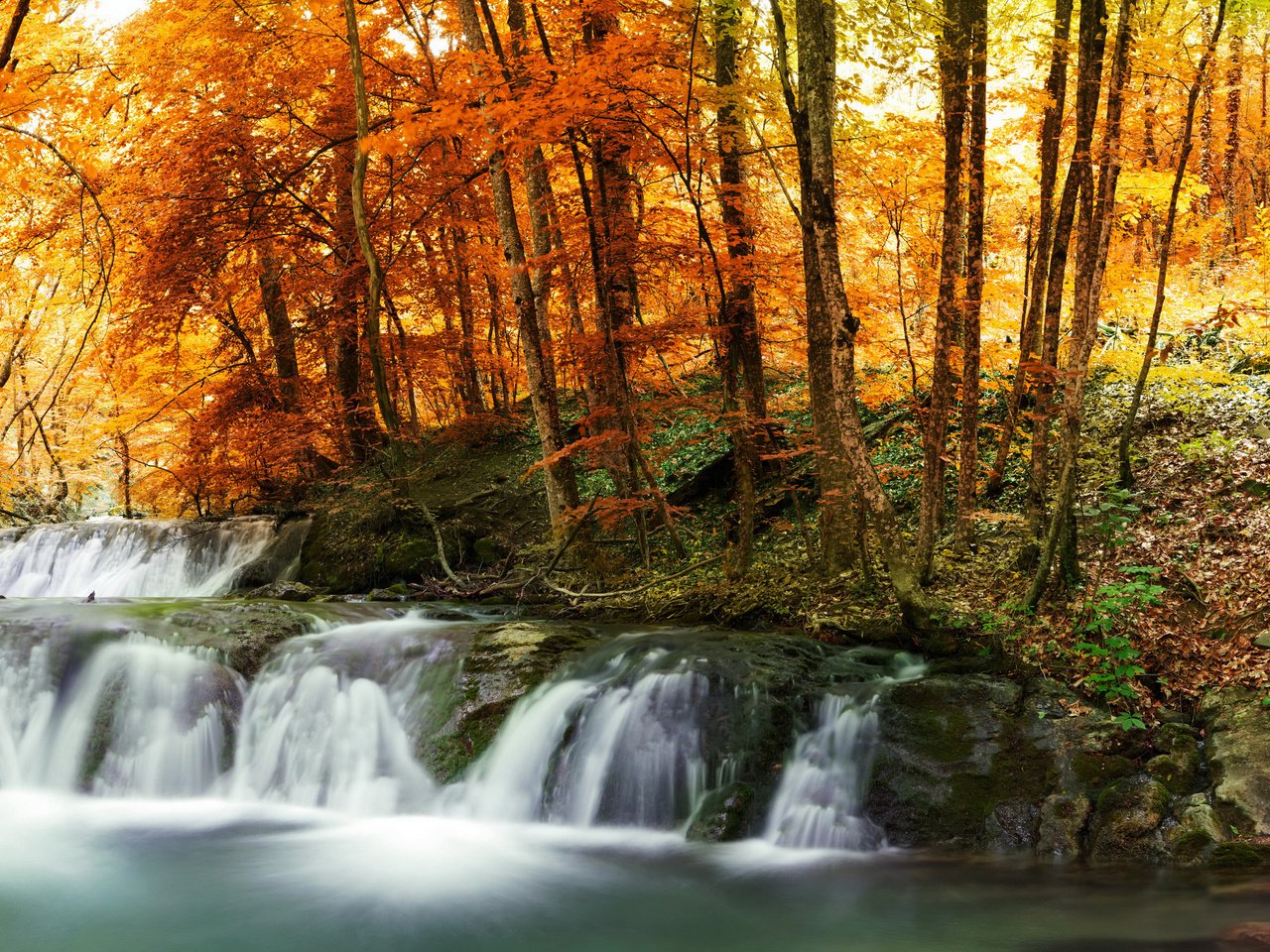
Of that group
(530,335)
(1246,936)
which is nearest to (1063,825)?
(1246,936)

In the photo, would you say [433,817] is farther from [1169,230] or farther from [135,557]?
[135,557]

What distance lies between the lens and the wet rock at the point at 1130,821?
4816 mm

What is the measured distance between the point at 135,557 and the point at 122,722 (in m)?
7.80

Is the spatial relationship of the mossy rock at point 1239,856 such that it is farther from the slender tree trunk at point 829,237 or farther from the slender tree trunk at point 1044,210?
the slender tree trunk at point 1044,210

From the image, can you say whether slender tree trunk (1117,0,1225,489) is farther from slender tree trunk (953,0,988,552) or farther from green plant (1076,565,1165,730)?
green plant (1076,565,1165,730)

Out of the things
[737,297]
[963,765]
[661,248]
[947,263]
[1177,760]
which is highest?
[661,248]

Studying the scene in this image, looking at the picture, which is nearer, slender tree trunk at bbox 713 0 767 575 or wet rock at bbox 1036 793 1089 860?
wet rock at bbox 1036 793 1089 860

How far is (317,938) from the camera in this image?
487cm

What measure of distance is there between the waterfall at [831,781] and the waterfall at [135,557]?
30.3ft

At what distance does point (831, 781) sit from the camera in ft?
19.1

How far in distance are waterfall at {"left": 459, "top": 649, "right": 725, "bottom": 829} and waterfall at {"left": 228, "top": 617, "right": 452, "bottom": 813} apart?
0.69 m

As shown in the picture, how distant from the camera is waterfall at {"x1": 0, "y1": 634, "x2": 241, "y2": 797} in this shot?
7168mm

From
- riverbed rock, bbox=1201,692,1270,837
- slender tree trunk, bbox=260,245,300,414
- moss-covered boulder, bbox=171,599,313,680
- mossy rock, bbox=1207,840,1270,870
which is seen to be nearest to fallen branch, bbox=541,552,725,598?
moss-covered boulder, bbox=171,599,313,680

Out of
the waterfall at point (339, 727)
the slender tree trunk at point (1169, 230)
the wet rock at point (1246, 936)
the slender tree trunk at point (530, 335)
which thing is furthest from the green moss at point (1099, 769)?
the slender tree trunk at point (530, 335)
